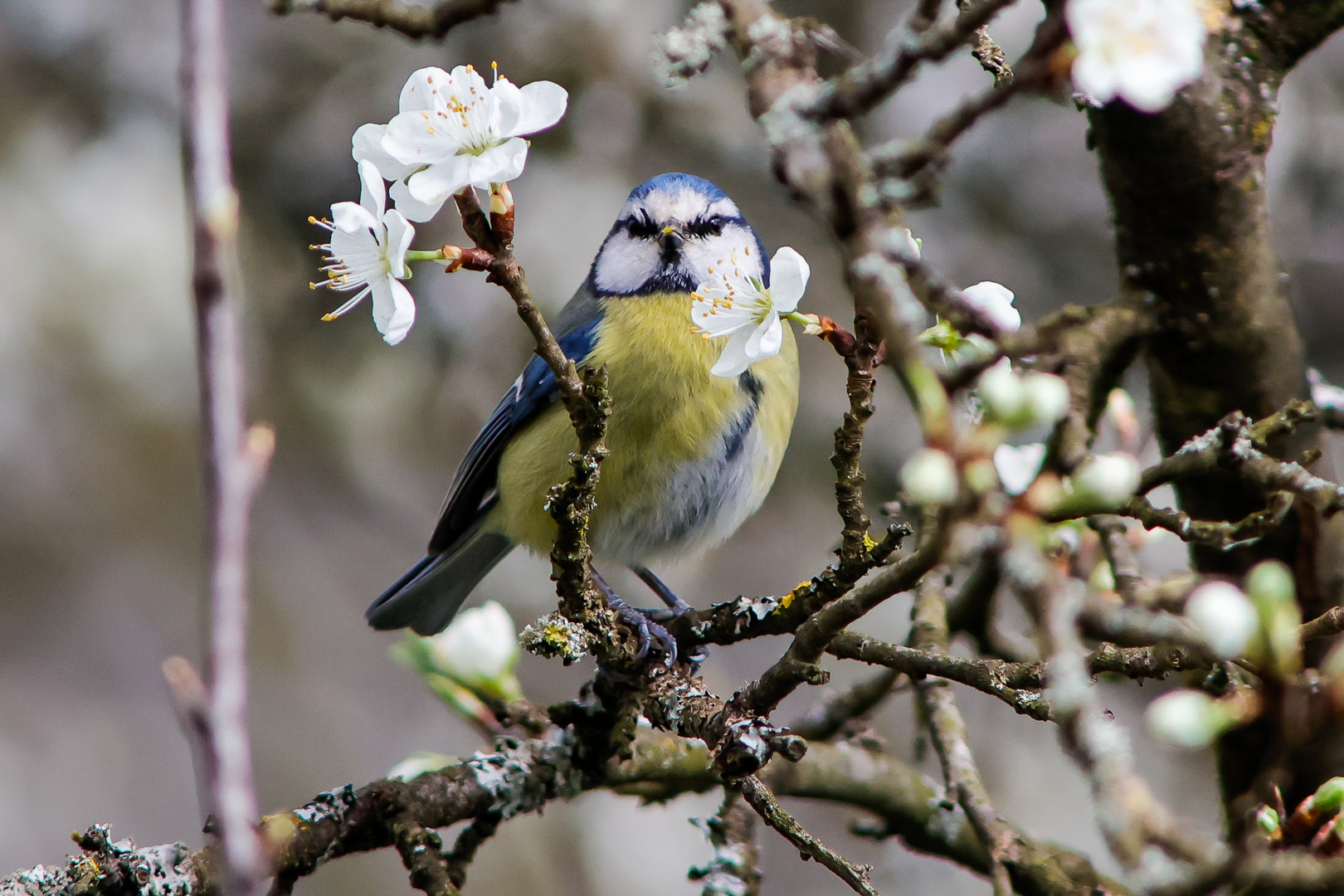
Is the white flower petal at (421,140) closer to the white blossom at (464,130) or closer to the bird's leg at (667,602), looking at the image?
the white blossom at (464,130)

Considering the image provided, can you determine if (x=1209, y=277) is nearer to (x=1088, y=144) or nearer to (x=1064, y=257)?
(x=1088, y=144)

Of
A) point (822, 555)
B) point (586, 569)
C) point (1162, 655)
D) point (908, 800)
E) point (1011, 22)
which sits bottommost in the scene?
point (1162, 655)

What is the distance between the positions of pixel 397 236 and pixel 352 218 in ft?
0.24

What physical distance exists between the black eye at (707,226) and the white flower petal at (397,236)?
150cm

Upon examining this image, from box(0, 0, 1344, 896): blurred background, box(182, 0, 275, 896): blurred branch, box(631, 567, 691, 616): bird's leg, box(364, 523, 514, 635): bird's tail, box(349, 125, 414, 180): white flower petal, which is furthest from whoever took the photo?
box(0, 0, 1344, 896): blurred background

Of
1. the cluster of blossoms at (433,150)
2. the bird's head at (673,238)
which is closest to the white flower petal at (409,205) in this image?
the cluster of blossoms at (433,150)

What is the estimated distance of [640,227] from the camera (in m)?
2.70

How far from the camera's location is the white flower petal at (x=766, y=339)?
118 cm

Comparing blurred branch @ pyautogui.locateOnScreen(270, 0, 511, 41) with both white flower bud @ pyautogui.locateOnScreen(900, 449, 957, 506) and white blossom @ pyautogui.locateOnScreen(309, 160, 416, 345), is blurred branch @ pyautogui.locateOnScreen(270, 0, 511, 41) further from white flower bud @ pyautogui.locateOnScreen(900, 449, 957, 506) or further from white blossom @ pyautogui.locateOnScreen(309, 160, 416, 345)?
white flower bud @ pyautogui.locateOnScreen(900, 449, 957, 506)

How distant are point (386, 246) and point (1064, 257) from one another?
322 cm

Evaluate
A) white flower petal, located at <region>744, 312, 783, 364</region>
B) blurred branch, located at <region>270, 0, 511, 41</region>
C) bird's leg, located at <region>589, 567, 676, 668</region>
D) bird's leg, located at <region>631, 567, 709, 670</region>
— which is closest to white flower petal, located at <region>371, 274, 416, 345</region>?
blurred branch, located at <region>270, 0, 511, 41</region>

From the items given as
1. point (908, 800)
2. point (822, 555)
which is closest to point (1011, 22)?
point (822, 555)

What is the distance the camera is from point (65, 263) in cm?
378

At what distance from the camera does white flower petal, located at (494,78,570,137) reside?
116cm
